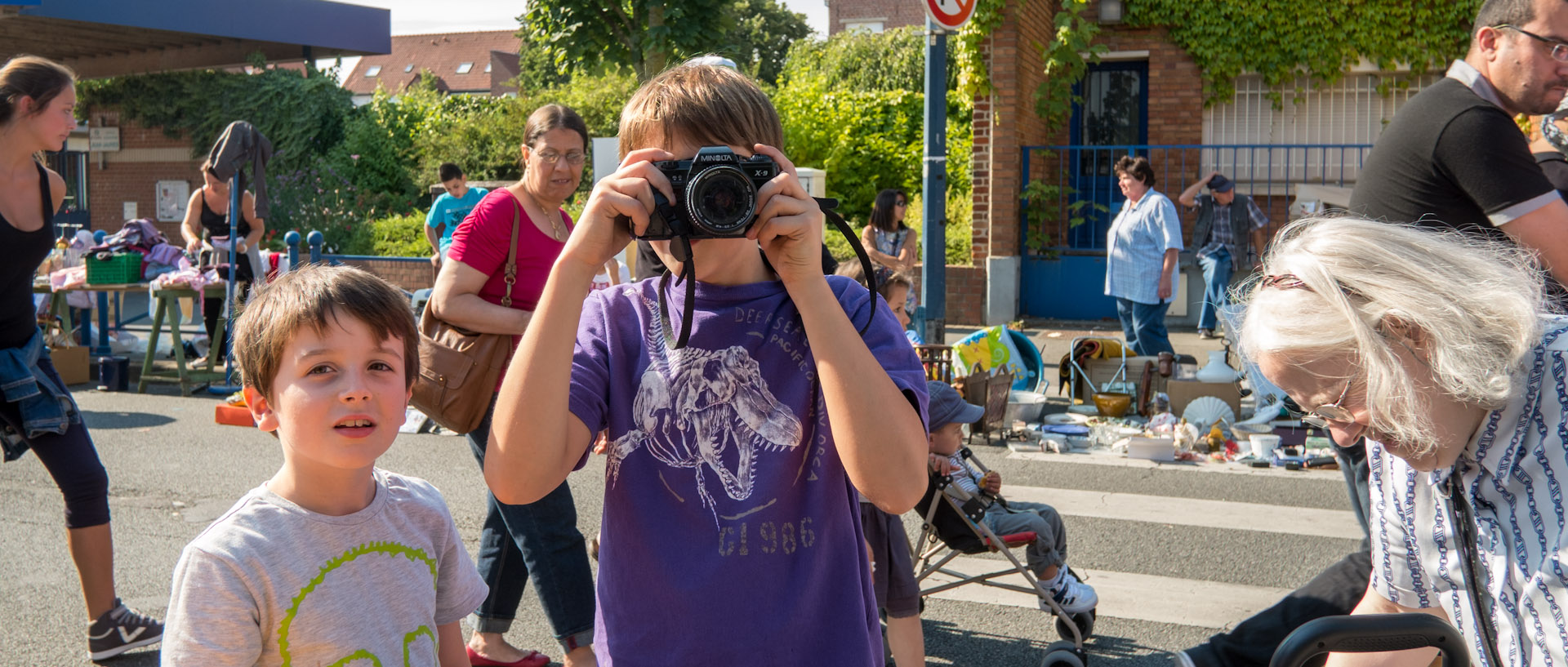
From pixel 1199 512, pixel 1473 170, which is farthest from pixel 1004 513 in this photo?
pixel 1199 512

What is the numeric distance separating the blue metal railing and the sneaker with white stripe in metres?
12.0

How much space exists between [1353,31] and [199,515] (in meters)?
14.1

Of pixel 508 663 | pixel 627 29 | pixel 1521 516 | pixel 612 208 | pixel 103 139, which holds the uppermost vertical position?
pixel 103 139

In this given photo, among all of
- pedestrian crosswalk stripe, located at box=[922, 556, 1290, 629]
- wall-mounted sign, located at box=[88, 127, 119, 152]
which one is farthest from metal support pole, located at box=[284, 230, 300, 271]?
wall-mounted sign, located at box=[88, 127, 119, 152]

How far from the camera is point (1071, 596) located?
165 inches

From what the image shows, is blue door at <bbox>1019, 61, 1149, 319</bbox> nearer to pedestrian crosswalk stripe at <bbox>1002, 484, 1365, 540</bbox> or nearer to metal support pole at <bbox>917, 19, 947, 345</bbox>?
metal support pole at <bbox>917, 19, 947, 345</bbox>

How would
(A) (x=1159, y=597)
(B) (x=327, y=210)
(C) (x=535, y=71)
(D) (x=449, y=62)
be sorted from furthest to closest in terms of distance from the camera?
(D) (x=449, y=62), (C) (x=535, y=71), (B) (x=327, y=210), (A) (x=1159, y=597)

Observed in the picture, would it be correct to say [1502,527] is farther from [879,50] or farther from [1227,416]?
[879,50]

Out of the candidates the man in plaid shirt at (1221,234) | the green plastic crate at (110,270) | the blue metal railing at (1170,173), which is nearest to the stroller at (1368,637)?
the green plastic crate at (110,270)

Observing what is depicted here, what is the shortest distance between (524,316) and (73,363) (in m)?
8.87

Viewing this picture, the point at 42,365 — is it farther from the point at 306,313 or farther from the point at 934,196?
the point at 934,196

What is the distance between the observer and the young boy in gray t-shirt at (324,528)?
1.93 m

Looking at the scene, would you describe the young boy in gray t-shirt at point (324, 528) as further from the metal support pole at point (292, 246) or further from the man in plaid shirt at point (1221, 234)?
the man in plaid shirt at point (1221, 234)

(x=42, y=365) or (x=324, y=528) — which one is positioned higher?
(x=42, y=365)
